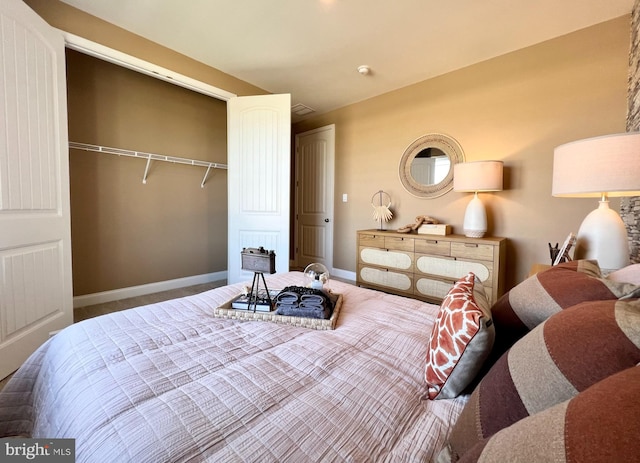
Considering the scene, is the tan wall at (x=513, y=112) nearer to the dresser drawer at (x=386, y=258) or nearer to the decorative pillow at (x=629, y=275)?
the dresser drawer at (x=386, y=258)

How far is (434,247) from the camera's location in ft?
9.17

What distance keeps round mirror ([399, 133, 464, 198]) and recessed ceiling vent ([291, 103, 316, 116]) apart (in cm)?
170

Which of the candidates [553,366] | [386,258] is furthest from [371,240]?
[553,366]

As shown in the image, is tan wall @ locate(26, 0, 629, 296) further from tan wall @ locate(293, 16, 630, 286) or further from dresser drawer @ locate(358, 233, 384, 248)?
dresser drawer @ locate(358, 233, 384, 248)

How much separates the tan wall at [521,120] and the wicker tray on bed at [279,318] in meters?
2.42

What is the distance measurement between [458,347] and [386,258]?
2.48 metres

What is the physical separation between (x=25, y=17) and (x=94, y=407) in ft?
8.31

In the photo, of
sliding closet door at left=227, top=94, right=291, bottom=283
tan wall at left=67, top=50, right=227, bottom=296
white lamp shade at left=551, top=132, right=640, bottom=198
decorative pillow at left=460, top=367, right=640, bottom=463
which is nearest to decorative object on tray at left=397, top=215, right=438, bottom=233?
sliding closet door at left=227, top=94, right=291, bottom=283

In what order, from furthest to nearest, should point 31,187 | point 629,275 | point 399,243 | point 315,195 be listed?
point 315,195 → point 399,243 → point 31,187 → point 629,275

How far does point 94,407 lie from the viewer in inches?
26.3

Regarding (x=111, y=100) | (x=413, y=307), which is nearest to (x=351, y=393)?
(x=413, y=307)

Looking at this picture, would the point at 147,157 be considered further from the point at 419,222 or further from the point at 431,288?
the point at 431,288

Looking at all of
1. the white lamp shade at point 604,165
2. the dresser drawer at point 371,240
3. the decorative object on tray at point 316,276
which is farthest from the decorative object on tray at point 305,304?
the dresser drawer at point 371,240

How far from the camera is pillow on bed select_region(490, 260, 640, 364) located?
0.65 metres
